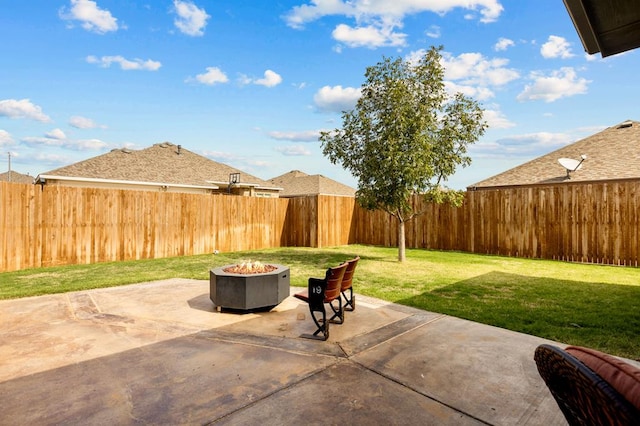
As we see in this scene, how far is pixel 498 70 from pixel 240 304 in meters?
13.3

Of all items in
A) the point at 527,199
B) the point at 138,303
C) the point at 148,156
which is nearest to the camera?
the point at 138,303

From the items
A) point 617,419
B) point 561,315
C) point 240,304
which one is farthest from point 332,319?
point 617,419

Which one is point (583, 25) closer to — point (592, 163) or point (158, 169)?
point (592, 163)

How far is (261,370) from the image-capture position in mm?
3404

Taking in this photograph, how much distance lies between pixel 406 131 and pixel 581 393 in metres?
9.49

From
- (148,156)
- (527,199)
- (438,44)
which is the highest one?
(438,44)

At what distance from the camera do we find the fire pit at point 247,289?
17.2ft

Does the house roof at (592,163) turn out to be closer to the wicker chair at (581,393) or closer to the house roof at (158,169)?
the house roof at (158,169)

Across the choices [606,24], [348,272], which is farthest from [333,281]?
[606,24]

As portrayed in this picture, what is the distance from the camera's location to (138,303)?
234 inches

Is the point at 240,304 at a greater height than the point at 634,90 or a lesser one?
lesser

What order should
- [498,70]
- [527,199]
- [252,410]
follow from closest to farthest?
[252,410]
[527,199]
[498,70]

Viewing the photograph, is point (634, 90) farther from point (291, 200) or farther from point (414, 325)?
point (291, 200)

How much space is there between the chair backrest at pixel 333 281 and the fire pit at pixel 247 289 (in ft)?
4.25
